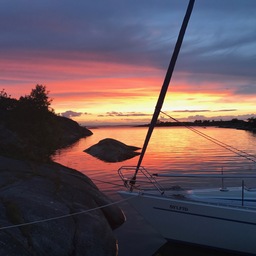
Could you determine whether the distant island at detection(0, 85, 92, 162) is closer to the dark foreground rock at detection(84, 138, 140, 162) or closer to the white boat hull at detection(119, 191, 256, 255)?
the dark foreground rock at detection(84, 138, 140, 162)

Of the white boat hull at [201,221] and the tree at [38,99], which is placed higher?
the tree at [38,99]

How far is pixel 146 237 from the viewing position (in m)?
13.7

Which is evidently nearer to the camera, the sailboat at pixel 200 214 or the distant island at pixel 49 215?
the distant island at pixel 49 215

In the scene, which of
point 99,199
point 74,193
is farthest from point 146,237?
point 74,193

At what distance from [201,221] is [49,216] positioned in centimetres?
511

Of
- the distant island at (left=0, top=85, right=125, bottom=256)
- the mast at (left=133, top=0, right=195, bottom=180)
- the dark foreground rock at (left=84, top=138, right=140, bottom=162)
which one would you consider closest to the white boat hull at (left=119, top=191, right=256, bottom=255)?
the distant island at (left=0, top=85, right=125, bottom=256)

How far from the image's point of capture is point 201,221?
1149 centimetres

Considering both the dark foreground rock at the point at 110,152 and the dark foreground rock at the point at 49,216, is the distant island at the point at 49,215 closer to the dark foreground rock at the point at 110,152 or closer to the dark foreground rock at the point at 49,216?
the dark foreground rock at the point at 49,216

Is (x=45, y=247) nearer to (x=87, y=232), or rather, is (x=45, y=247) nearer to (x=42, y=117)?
(x=87, y=232)

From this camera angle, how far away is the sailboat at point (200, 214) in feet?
36.5

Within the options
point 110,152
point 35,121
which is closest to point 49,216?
point 35,121

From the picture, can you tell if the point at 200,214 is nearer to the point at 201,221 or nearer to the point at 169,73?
the point at 201,221

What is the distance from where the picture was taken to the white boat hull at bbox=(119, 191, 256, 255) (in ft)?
36.4

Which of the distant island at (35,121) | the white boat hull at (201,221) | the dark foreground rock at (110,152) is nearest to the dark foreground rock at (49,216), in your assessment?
the white boat hull at (201,221)
